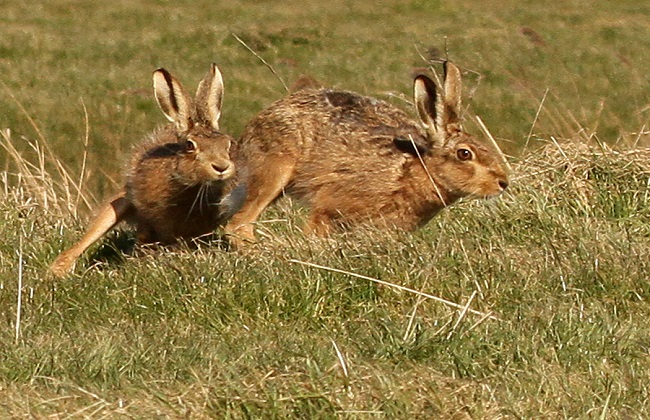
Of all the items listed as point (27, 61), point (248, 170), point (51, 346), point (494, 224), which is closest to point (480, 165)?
point (494, 224)

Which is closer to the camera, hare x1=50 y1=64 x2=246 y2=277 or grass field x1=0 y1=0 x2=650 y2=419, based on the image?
grass field x1=0 y1=0 x2=650 y2=419

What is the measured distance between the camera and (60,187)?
8.84m

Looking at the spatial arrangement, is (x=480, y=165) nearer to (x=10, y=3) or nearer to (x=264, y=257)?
(x=264, y=257)

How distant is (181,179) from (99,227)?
58cm

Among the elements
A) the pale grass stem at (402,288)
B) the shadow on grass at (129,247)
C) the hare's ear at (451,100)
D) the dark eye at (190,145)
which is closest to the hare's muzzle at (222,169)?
the dark eye at (190,145)

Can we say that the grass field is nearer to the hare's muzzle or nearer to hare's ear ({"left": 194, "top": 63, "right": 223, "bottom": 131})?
the hare's muzzle

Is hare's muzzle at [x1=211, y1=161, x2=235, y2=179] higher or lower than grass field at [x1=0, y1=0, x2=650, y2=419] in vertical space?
higher

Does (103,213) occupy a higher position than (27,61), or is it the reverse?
(103,213)

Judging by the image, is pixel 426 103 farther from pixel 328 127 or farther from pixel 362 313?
pixel 362 313

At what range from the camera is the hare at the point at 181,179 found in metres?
6.75

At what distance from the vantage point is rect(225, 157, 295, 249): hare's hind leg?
746 centimetres

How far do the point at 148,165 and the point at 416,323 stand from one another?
2.66m

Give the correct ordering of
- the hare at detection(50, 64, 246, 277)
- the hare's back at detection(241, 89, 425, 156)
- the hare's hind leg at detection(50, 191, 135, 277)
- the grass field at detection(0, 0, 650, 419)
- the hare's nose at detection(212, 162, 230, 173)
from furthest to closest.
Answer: the hare's back at detection(241, 89, 425, 156)
the hare at detection(50, 64, 246, 277)
the hare's nose at detection(212, 162, 230, 173)
the hare's hind leg at detection(50, 191, 135, 277)
the grass field at detection(0, 0, 650, 419)

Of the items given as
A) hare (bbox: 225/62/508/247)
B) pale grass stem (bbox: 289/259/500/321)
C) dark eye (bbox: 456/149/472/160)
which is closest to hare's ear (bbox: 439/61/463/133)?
hare (bbox: 225/62/508/247)
